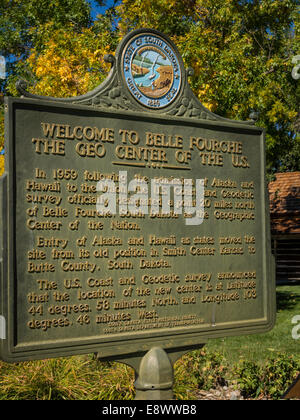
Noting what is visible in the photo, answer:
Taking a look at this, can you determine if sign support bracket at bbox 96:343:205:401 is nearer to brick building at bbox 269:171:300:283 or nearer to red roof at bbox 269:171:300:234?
brick building at bbox 269:171:300:283

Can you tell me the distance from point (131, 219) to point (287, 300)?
1165cm

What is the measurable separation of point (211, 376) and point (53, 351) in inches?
125

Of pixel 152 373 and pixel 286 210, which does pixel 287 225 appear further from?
pixel 152 373

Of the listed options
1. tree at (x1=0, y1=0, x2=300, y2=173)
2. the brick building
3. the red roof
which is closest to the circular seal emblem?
tree at (x1=0, y1=0, x2=300, y2=173)

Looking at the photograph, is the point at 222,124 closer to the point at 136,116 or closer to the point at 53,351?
the point at 136,116

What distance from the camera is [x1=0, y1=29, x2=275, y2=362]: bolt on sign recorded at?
4.29 meters

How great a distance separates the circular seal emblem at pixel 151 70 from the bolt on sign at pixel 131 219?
0.01 m

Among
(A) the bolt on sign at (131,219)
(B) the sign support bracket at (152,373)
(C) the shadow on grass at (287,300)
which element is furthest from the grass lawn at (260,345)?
(B) the sign support bracket at (152,373)

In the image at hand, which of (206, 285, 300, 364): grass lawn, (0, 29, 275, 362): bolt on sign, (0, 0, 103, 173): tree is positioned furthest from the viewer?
(0, 0, 103, 173): tree

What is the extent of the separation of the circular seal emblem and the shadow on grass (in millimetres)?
9998

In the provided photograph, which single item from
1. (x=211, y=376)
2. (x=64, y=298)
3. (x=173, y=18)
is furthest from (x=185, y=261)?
(x=173, y=18)

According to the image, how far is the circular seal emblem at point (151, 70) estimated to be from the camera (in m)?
4.89

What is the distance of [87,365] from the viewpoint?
6.75m

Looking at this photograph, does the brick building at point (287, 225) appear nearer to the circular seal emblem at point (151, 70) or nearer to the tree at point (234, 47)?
the tree at point (234, 47)
